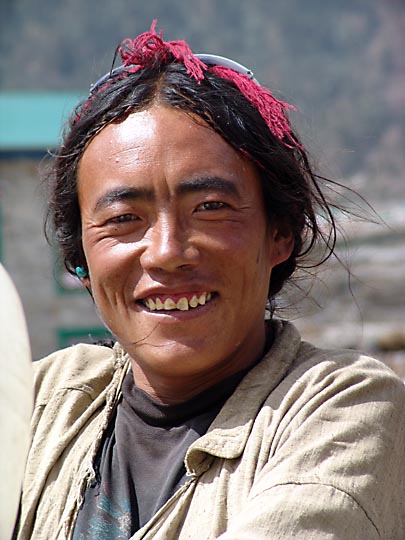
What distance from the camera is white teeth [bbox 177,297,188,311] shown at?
1984 millimetres

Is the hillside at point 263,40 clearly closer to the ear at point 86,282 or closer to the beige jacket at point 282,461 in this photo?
the ear at point 86,282

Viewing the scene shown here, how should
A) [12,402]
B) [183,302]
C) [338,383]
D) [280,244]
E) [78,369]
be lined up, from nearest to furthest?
[12,402] → [338,383] → [183,302] → [280,244] → [78,369]

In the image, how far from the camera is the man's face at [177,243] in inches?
77.8

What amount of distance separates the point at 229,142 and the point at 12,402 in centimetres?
105

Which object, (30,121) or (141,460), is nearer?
(141,460)

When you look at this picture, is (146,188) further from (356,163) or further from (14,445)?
(356,163)

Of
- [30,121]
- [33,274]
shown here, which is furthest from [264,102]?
[30,121]

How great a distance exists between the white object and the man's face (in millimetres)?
797

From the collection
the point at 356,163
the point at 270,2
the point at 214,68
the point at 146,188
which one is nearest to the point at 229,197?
the point at 146,188

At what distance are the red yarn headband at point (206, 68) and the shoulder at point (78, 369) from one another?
0.68 meters

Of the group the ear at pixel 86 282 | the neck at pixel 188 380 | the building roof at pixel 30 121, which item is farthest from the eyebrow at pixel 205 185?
the building roof at pixel 30 121

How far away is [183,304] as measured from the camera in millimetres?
1986

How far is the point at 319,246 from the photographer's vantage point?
7.93 feet

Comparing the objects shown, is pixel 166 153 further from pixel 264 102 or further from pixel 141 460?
pixel 141 460
